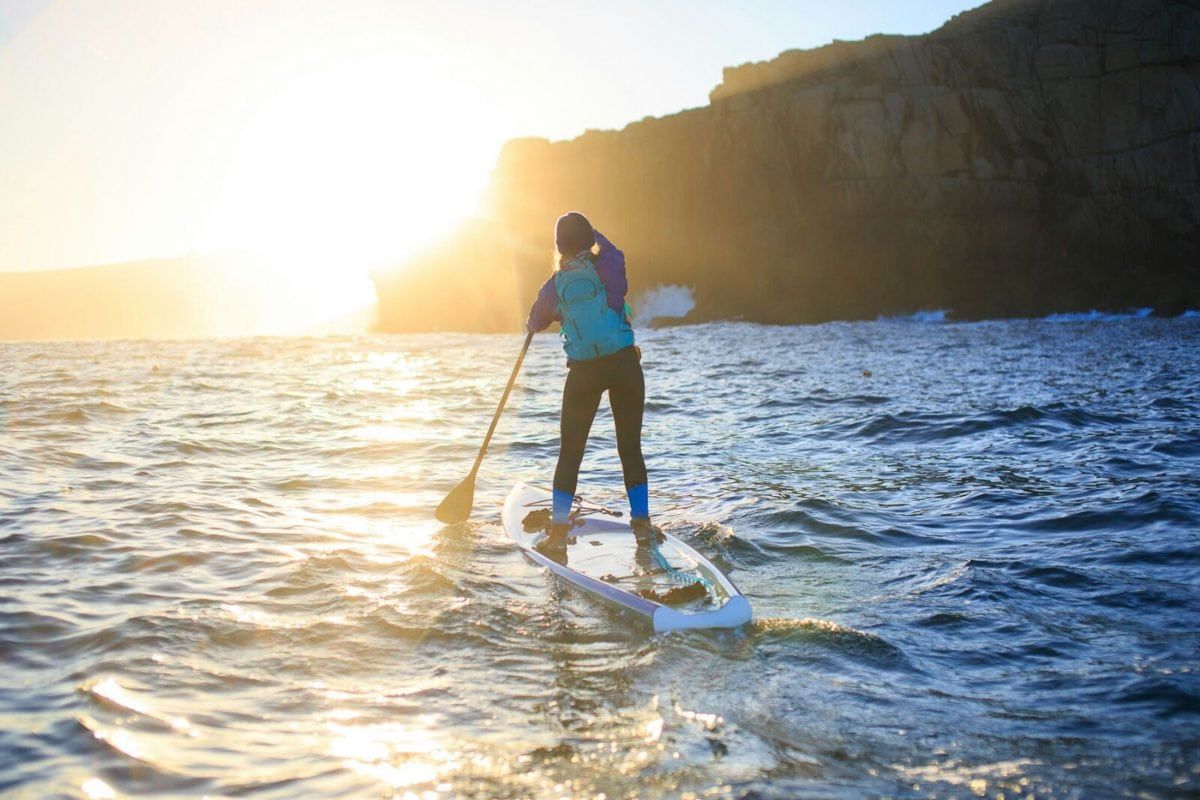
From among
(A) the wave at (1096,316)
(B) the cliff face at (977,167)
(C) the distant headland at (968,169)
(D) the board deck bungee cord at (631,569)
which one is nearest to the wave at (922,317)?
(C) the distant headland at (968,169)

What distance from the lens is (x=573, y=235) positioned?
7348mm

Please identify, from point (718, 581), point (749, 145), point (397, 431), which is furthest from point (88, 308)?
point (718, 581)

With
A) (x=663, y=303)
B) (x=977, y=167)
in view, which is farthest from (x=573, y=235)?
(x=663, y=303)

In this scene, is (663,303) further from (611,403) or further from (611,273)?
(611,273)

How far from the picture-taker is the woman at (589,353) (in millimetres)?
7344

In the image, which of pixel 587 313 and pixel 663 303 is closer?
pixel 587 313

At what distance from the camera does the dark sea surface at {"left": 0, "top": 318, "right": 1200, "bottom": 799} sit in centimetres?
377

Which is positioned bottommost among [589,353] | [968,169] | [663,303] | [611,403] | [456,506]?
[456,506]

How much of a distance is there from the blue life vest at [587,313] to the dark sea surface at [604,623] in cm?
179

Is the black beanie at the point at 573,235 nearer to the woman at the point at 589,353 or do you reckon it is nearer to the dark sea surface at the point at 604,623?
the woman at the point at 589,353

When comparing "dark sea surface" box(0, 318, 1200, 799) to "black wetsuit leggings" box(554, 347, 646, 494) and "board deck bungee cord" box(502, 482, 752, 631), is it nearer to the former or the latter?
"board deck bungee cord" box(502, 482, 752, 631)

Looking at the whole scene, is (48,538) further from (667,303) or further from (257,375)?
(667,303)

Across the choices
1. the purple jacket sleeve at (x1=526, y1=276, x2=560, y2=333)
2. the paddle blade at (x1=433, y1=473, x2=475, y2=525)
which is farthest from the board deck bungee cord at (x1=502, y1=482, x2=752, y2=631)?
the purple jacket sleeve at (x1=526, y1=276, x2=560, y2=333)

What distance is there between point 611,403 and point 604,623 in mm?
2260
